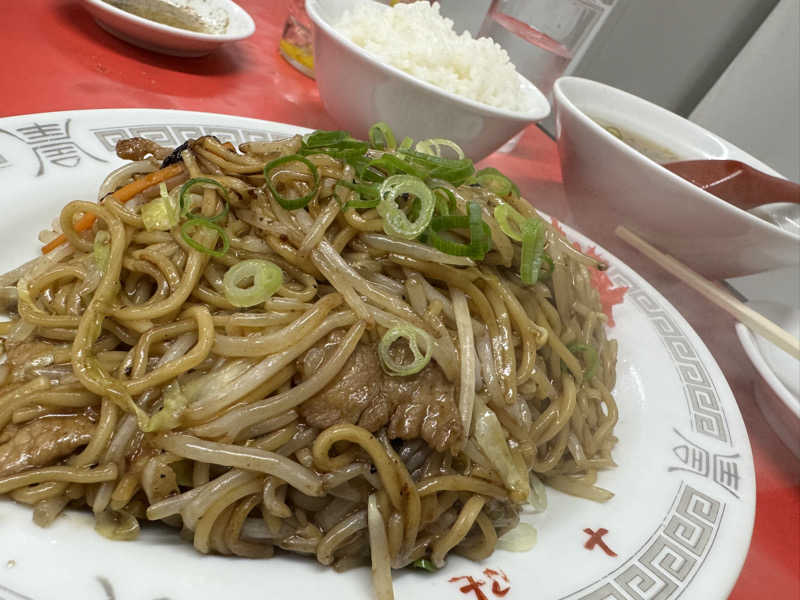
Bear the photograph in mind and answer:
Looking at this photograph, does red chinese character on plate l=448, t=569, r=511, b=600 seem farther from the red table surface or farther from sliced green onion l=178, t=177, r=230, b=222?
sliced green onion l=178, t=177, r=230, b=222

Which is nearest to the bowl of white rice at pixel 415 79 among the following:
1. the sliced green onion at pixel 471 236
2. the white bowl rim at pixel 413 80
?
the white bowl rim at pixel 413 80

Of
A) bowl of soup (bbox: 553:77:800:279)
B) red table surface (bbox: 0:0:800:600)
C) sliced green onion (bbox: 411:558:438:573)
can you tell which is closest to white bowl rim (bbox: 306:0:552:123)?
bowl of soup (bbox: 553:77:800:279)

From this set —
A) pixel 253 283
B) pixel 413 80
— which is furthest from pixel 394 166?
pixel 413 80

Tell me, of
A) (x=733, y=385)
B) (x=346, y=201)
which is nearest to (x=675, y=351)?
(x=733, y=385)

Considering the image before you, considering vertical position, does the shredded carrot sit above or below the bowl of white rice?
below

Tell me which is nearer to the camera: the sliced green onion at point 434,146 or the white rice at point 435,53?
the sliced green onion at point 434,146

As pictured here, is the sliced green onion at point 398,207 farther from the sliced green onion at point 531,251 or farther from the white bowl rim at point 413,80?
the white bowl rim at point 413,80

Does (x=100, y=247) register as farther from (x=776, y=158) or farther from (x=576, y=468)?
(x=776, y=158)
